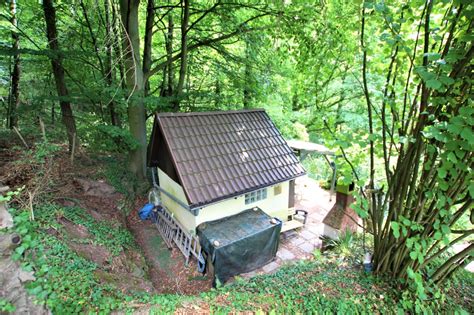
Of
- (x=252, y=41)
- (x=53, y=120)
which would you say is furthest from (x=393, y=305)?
(x=53, y=120)

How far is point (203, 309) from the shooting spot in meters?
3.18

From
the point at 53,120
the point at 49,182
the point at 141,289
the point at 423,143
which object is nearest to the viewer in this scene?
the point at 423,143

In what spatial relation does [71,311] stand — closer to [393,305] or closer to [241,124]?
[393,305]

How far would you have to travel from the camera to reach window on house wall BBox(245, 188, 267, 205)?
300 inches

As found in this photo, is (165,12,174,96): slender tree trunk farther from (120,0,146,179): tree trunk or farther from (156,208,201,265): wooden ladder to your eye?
(156,208,201,265): wooden ladder

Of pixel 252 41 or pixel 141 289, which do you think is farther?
pixel 252 41

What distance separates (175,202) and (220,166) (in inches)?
80.2

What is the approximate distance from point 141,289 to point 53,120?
934cm

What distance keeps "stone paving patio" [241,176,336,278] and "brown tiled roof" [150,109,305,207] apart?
7.26 ft

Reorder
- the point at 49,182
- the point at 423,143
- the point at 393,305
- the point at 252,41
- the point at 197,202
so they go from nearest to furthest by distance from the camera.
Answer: the point at 423,143 → the point at 393,305 → the point at 49,182 → the point at 197,202 → the point at 252,41

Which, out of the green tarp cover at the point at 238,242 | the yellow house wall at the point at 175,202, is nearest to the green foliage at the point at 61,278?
the green tarp cover at the point at 238,242

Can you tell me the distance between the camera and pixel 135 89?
25.8 feet

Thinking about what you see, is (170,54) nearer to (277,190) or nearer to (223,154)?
(223,154)

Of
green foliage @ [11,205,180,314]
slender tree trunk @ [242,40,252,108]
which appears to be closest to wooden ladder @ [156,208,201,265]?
green foliage @ [11,205,180,314]
